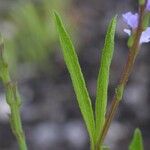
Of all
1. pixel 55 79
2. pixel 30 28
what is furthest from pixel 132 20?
pixel 55 79

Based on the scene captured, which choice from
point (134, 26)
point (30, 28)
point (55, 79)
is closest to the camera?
point (134, 26)

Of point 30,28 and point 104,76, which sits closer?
point 104,76

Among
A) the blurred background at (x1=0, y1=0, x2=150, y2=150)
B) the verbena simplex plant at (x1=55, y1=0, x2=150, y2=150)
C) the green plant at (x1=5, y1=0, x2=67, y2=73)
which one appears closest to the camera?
the verbena simplex plant at (x1=55, y1=0, x2=150, y2=150)


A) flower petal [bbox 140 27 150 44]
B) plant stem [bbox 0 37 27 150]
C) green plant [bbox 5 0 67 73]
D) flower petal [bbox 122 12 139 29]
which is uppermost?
green plant [bbox 5 0 67 73]

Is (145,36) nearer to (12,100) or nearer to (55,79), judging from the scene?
(12,100)

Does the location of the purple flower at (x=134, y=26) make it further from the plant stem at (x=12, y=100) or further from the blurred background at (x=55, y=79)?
the blurred background at (x=55, y=79)

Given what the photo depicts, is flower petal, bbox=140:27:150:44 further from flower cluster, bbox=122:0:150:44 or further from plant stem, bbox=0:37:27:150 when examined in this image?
plant stem, bbox=0:37:27:150

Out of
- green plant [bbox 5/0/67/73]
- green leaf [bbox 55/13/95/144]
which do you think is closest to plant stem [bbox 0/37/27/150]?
green leaf [bbox 55/13/95/144]
